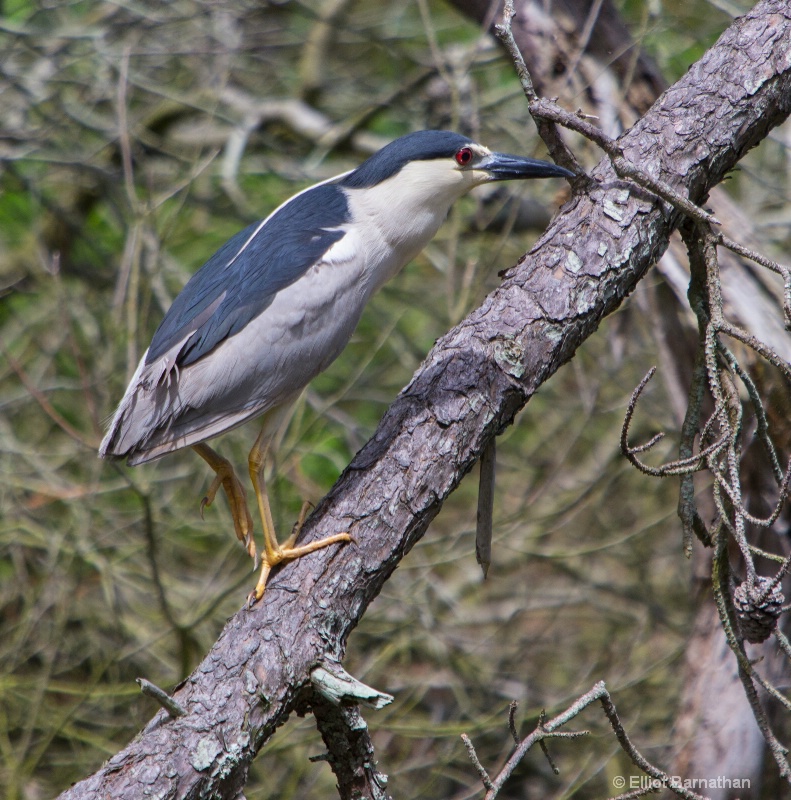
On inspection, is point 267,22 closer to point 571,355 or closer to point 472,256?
point 472,256

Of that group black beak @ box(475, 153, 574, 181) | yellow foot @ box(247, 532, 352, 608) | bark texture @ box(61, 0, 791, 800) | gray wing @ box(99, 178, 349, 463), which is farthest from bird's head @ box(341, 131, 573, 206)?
yellow foot @ box(247, 532, 352, 608)

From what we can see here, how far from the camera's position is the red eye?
2.99 metres

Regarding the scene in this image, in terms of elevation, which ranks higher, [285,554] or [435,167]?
[435,167]

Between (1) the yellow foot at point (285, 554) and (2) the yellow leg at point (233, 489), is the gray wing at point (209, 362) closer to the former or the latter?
(2) the yellow leg at point (233, 489)

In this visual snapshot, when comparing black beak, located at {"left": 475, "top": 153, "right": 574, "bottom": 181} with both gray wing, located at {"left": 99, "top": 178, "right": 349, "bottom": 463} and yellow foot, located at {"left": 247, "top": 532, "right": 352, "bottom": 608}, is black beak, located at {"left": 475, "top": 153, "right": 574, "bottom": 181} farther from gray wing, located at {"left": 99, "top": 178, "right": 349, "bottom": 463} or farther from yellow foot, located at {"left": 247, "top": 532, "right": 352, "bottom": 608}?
yellow foot, located at {"left": 247, "top": 532, "right": 352, "bottom": 608}

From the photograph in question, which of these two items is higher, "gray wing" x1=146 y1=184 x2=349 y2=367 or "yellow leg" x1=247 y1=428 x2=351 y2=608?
Result: "gray wing" x1=146 y1=184 x2=349 y2=367

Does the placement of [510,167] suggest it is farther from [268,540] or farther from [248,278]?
[268,540]

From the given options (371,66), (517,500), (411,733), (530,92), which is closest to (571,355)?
(530,92)

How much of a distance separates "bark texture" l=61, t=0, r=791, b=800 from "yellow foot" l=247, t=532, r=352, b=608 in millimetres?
32

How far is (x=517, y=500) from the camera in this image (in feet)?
20.0

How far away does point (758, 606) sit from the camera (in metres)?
2.02

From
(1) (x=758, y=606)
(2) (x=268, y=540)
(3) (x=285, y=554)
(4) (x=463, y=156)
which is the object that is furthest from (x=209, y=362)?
(1) (x=758, y=606)

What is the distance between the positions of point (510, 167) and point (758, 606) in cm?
164

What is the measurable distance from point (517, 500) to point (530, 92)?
401cm
